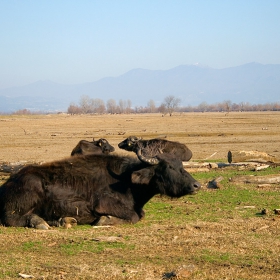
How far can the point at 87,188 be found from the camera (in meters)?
10.9

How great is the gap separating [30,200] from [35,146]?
81.2 feet

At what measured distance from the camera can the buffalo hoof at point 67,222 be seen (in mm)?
10492

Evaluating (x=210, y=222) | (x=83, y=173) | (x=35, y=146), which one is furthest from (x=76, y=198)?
(x=35, y=146)

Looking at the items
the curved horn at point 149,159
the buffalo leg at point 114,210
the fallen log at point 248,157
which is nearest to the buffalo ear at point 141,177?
the curved horn at point 149,159

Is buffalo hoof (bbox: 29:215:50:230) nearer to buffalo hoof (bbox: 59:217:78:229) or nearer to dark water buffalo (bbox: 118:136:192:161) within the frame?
buffalo hoof (bbox: 59:217:78:229)

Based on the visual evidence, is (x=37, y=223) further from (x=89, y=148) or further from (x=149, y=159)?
(x=89, y=148)

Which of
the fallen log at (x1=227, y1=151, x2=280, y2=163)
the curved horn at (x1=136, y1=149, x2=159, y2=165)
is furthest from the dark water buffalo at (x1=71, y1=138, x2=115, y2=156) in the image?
the fallen log at (x1=227, y1=151, x2=280, y2=163)

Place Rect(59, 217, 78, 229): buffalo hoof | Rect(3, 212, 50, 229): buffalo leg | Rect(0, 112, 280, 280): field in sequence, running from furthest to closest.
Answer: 1. Rect(59, 217, 78, 229): buffalo hoof
2. Rect(3, 212, 50, 229): buffalo leg
3. Rect(0, 112, 280, 280): field

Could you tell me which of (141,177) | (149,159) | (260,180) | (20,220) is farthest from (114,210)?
(260,180)

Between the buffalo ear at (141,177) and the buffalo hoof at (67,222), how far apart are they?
1.46 meters

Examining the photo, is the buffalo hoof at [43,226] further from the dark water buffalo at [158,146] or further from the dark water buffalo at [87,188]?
the dark water buffalo at [158,146]

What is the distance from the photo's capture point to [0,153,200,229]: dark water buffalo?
10.4m

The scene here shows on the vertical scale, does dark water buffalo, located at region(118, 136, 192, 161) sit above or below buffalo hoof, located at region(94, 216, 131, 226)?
above

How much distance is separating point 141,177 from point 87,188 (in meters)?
1.14
